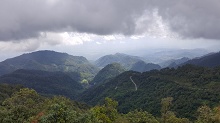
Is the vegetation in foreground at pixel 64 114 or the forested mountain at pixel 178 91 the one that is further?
the forested mountain at pixel 178 91

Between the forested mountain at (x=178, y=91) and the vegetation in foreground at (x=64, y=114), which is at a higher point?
the vegetation in foreground at (x=64, y=114)

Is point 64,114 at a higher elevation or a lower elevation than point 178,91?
higher

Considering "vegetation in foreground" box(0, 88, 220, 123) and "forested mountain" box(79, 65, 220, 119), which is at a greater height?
"vegetation in foreground" box(0, 88, 220, 123)

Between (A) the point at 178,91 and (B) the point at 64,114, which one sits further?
(A) the point at 178,91

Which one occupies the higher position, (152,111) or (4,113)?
(4,113)

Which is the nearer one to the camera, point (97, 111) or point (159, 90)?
point (97, 111)

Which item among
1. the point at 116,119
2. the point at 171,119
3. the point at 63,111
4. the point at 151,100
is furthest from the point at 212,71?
the point at 63,111

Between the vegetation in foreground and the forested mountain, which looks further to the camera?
the forested mountain

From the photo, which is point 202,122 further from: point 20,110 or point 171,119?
point 20,110
